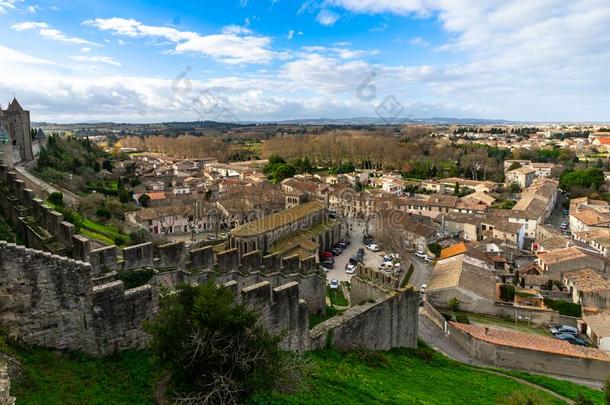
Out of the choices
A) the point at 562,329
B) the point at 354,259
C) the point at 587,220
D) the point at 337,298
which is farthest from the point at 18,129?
the point at 587,220

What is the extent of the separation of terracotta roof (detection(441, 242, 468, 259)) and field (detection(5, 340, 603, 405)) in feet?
69.4

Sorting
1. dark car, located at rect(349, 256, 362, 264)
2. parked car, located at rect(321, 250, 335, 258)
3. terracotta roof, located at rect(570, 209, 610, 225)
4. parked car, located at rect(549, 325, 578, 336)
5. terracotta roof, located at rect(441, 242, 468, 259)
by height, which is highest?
terracotta roof, located at rect(570, 209, 610, 225)

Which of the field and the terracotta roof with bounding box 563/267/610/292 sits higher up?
the field

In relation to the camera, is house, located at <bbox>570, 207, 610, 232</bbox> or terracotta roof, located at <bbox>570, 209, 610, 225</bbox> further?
terracotta roof, located at <bbox>570, 209, 610, 225</bbox>

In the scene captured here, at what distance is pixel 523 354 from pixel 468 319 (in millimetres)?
6535

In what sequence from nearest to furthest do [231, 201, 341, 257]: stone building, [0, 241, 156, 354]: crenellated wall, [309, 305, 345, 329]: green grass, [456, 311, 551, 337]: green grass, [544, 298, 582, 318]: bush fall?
[0, 241, 156, 354]: crenellated wall → [309, 305, 345, 329]: green grass → [456, 311, 551, 337]: green grass → [544, 298, 582, 318]: bush → [231, 201, 341, 257]: stone building

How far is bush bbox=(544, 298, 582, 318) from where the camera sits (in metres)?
32.2

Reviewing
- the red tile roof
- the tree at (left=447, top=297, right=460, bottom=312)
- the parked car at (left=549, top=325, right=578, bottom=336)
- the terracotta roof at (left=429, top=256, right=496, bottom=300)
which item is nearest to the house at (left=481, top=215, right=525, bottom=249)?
the terracotta roof at (left=429, top=256, right=496, bottom=300)

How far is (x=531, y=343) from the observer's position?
23.9m

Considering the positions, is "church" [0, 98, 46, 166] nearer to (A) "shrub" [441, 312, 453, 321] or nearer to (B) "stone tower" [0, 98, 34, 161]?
(B) "stone tower" [0, 98, 34, 161]

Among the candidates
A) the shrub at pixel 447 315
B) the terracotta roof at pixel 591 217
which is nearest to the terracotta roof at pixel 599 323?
the shrub at pixel 447 315

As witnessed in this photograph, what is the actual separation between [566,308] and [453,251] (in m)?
11.7

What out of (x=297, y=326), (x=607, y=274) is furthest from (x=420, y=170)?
(x=297, y=326)

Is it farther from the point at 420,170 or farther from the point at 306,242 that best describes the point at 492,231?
the point at 420,170
